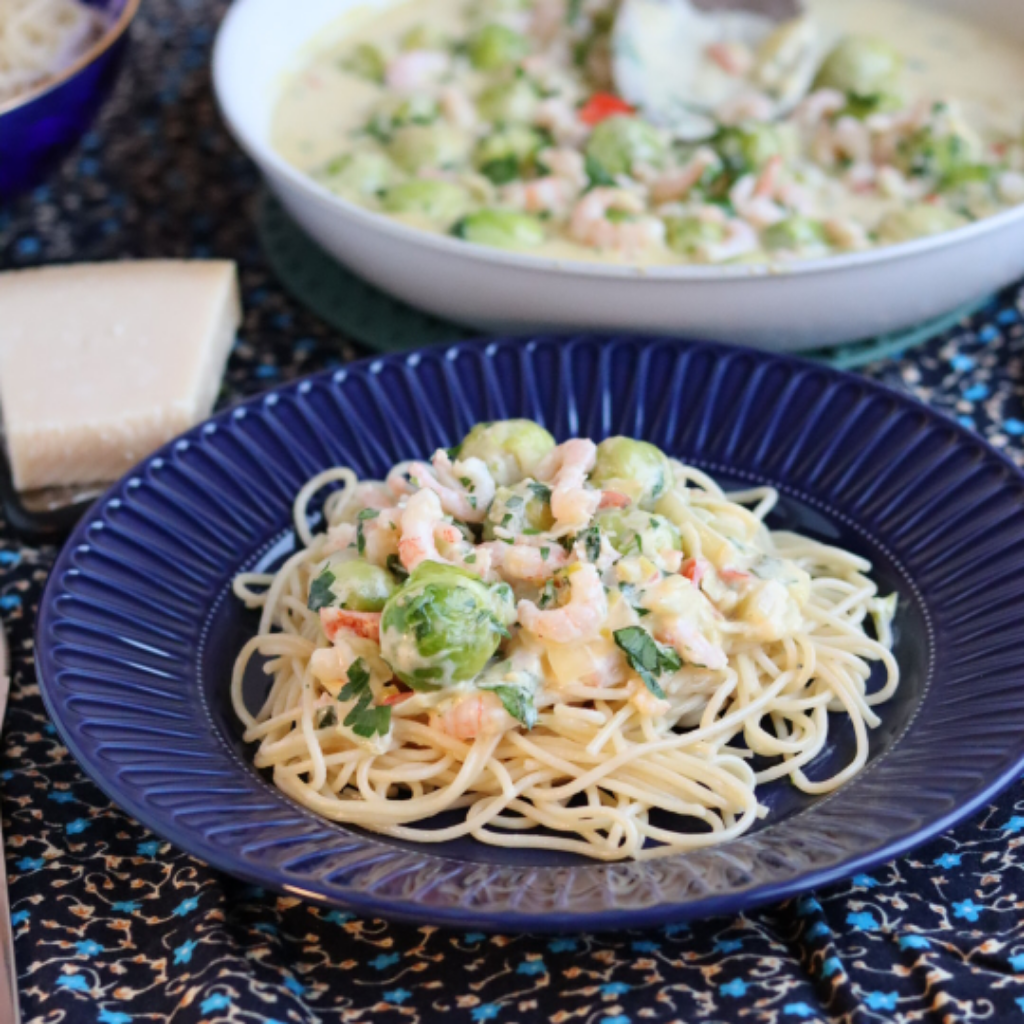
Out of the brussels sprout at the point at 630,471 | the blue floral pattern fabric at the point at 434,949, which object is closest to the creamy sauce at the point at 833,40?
the brussels sprout at the point at 630,471

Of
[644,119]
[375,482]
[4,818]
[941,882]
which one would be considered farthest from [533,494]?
[644,119]

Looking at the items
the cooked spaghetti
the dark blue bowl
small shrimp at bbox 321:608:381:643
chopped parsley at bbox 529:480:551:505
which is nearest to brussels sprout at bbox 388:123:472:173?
the dark blue bowl

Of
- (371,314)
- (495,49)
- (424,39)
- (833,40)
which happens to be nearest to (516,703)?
(371,314)

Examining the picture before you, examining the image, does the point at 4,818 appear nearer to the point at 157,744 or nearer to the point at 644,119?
the point at 157,744

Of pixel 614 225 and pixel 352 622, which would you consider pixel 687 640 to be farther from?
pixel 614 225

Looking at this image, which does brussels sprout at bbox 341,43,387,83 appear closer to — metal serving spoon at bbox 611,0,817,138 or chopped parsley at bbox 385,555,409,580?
metal serving spoon at bbox 611,0,817,138

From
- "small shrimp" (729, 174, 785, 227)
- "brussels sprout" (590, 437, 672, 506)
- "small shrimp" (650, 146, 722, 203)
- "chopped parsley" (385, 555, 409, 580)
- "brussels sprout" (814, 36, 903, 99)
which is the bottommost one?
"chopped parsley" (385, 555, 409, 580)
